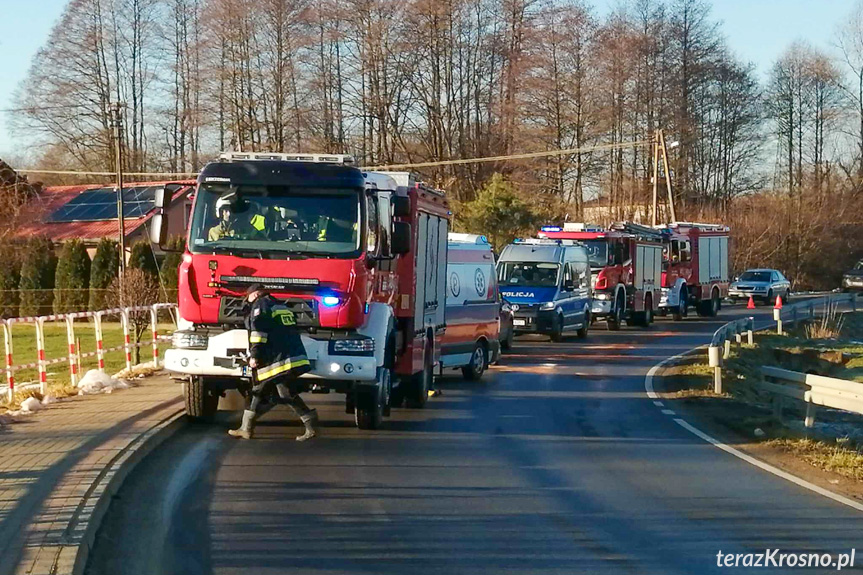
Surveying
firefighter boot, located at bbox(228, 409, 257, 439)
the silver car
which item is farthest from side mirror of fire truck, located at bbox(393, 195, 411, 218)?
the silver car

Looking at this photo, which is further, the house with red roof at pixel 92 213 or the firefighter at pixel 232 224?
the house with red roof at pixel 92 213

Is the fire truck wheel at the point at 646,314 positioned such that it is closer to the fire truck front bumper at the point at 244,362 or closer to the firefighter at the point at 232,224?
the fire truck front bumper at the point at 244,362

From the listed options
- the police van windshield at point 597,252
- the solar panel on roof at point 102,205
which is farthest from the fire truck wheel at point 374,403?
the solar panel on roof at point 102,205

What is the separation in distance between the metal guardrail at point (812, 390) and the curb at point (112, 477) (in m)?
7.83

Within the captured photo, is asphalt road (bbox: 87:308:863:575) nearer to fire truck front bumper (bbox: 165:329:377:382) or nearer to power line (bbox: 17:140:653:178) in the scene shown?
fire truck front bumper (bbox: 165:329:377:382)

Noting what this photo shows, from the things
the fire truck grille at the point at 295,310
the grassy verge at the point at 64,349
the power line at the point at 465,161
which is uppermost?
the power line at the point at 465,161

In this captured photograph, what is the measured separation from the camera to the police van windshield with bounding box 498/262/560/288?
93.7 feet

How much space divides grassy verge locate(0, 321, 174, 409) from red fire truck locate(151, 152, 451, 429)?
4752 mm

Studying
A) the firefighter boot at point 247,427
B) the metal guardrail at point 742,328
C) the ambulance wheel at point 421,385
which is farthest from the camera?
the metal guardrail at point 742,328

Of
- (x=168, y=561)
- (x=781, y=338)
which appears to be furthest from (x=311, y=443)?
(x=781, y=338)

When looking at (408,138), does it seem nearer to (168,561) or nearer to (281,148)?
(281,148)

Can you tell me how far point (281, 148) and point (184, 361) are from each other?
4112 cm

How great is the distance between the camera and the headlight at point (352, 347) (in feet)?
41.0

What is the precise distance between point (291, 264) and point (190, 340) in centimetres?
144
